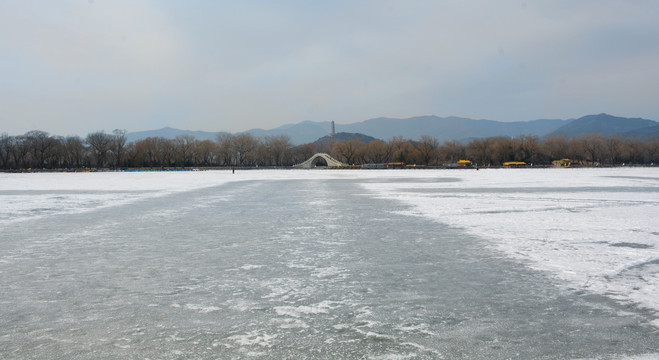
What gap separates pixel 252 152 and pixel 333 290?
133m

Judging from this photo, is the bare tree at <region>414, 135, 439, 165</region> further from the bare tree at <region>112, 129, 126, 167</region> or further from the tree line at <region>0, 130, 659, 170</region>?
the bare tree at <region>112, 129, 126, 167</region>

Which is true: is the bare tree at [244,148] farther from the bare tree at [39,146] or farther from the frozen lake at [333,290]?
the frozen lake at [333,290]

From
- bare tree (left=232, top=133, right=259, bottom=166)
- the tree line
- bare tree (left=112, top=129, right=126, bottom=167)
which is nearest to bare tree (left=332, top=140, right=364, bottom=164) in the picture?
the tree line

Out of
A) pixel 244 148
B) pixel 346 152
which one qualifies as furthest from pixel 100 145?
pixel 346 152

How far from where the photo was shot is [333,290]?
244 inches

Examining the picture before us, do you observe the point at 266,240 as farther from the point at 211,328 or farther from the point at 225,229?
the point at 211,328

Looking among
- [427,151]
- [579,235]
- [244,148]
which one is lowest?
[579,235]

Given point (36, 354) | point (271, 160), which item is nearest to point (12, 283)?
point (36, 354)

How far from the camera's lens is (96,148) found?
392ft

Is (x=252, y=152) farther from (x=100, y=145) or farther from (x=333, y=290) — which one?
(x=333, y=290)

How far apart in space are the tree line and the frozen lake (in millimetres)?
114176

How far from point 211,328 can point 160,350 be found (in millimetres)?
636

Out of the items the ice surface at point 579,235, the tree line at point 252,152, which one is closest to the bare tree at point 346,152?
the tree line at point 252,152

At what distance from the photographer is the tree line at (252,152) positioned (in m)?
117
